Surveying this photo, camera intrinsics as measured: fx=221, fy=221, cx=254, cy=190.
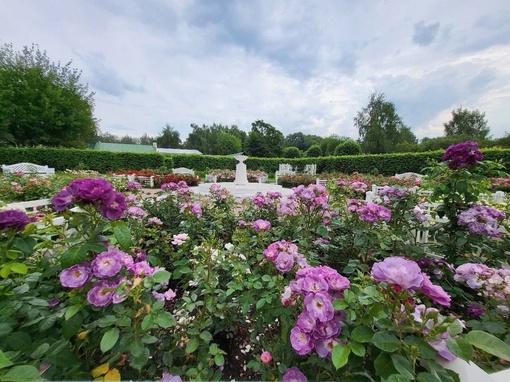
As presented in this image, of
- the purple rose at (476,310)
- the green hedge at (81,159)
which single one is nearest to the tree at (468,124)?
the green hedge at (81,159)

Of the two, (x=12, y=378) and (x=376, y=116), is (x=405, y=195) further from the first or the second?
(x=376, y=116)

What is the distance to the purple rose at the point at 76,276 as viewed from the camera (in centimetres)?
74

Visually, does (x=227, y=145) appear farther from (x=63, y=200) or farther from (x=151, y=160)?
(x=63, y=200)

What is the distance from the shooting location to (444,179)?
1.95m

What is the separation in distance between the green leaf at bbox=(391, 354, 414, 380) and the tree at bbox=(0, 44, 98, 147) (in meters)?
22.4

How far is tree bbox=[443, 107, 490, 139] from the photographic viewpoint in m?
29.5

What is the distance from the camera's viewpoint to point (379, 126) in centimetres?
2602

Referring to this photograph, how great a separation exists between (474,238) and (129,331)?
7.65 feet

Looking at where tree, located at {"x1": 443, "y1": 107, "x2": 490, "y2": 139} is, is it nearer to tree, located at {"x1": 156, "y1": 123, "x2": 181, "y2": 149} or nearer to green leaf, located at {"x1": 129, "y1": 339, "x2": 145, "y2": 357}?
green leaf, located at {"x1": 129, "y1": 339, "x2": 145, "y2": 357}

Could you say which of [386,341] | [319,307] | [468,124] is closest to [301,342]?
[319,307]

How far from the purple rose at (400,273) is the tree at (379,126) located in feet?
93.7

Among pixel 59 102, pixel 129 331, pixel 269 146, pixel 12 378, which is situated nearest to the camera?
pixel 12 378

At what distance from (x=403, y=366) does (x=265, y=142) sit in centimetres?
3339

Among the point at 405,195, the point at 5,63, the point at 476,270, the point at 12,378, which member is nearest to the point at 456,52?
the point at 405,195
